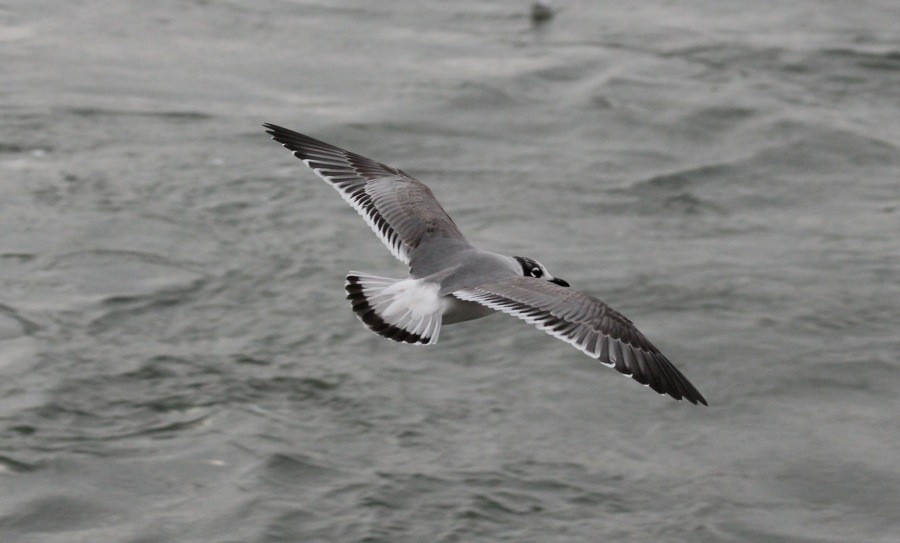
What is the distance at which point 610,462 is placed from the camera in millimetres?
8477

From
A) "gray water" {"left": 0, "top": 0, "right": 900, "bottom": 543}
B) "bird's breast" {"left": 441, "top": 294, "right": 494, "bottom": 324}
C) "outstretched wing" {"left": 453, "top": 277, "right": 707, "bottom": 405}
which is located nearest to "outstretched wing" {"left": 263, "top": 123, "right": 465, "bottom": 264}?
"bird's breast" {"left": 441, "top": 294, "right": 494, "bottom": 324}

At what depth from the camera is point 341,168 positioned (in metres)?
8.45

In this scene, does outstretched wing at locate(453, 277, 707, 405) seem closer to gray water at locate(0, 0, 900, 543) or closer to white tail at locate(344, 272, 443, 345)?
white tail at locate(344, 272, 443, 345)

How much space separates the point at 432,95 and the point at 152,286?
404 cm

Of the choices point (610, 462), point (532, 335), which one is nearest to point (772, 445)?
point (610, 462)

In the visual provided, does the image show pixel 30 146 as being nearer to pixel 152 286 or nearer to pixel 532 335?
pixel 152 286

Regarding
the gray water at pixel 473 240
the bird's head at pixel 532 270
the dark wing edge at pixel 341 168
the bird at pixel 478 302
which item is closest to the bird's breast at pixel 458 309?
the bird at pixel 478 302

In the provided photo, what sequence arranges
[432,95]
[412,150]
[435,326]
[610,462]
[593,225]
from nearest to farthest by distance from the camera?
[435,326] < [610,462] < [593,225] < [412,150] < [432,95]

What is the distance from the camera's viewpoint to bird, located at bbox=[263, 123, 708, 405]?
6.68 m

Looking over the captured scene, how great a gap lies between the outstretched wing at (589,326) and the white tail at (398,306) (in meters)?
0.16

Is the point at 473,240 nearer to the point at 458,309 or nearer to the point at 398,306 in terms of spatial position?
the point at 458,309

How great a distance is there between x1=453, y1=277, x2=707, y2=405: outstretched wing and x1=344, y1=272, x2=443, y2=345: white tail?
160 mm

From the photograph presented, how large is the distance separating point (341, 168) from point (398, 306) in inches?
73.5

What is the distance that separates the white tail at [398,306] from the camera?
21.6 feet
